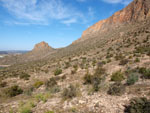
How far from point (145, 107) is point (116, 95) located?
4.79ft

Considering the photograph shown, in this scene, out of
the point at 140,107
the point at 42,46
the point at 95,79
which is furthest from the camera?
the point at 42,46

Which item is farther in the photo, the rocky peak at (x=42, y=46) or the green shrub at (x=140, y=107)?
the rocky peak at (x=42, y=46)

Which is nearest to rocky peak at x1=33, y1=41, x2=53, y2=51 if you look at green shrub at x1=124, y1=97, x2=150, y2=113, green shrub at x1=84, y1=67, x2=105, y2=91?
green shrub at x1=84, y1=67, x2=105, y2=91

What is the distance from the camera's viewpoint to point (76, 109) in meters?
3.91

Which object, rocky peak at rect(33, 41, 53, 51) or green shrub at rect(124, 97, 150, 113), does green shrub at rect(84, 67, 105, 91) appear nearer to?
green shrub at rect(124, 97, 150, 113)

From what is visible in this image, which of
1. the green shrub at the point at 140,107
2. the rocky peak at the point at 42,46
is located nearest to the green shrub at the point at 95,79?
the green shrub at the point at 140,107

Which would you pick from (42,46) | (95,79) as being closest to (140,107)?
(95,79)

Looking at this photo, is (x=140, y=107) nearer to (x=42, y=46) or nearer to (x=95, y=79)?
(x=95, y=79)

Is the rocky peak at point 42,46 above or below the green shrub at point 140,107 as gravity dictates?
above

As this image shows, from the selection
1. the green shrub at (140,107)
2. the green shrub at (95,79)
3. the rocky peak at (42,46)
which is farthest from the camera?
the rocky peak at (42,46)

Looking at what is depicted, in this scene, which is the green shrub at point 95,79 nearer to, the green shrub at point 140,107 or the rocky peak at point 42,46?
the green shrub at point 140,107

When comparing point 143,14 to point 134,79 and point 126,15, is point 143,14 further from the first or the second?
point 134,79

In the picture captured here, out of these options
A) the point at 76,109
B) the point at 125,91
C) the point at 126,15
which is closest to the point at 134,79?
the point at 125,91

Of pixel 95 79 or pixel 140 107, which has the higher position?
pixel 95 79
